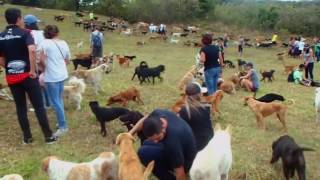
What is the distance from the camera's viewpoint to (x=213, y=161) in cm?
562

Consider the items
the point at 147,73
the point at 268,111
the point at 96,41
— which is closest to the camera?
the point at 268,111

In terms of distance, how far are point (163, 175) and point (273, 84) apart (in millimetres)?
14426

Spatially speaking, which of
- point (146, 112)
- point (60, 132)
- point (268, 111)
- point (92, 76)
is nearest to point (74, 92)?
point (146, 112)

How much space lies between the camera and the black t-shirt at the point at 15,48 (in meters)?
7.43

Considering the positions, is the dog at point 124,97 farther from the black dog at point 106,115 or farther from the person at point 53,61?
the person at point 53,61

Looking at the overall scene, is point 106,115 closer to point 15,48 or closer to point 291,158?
point 15,48

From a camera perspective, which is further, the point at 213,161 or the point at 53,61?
the point at 53,61

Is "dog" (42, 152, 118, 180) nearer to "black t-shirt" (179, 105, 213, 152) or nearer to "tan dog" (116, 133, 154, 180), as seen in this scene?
"tan dog" (116, 133, 154, 180)

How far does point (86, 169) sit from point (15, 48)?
8.37 feet

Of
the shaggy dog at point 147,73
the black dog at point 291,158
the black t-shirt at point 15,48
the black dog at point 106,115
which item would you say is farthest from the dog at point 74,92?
the shaggy dog at point 147,73

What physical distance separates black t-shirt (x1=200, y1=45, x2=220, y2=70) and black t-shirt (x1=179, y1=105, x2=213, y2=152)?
4253mm

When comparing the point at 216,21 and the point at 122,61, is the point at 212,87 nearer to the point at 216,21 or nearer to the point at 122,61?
the point at 122,61

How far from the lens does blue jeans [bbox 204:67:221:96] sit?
11.0 m

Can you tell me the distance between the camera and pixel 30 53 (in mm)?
7438
